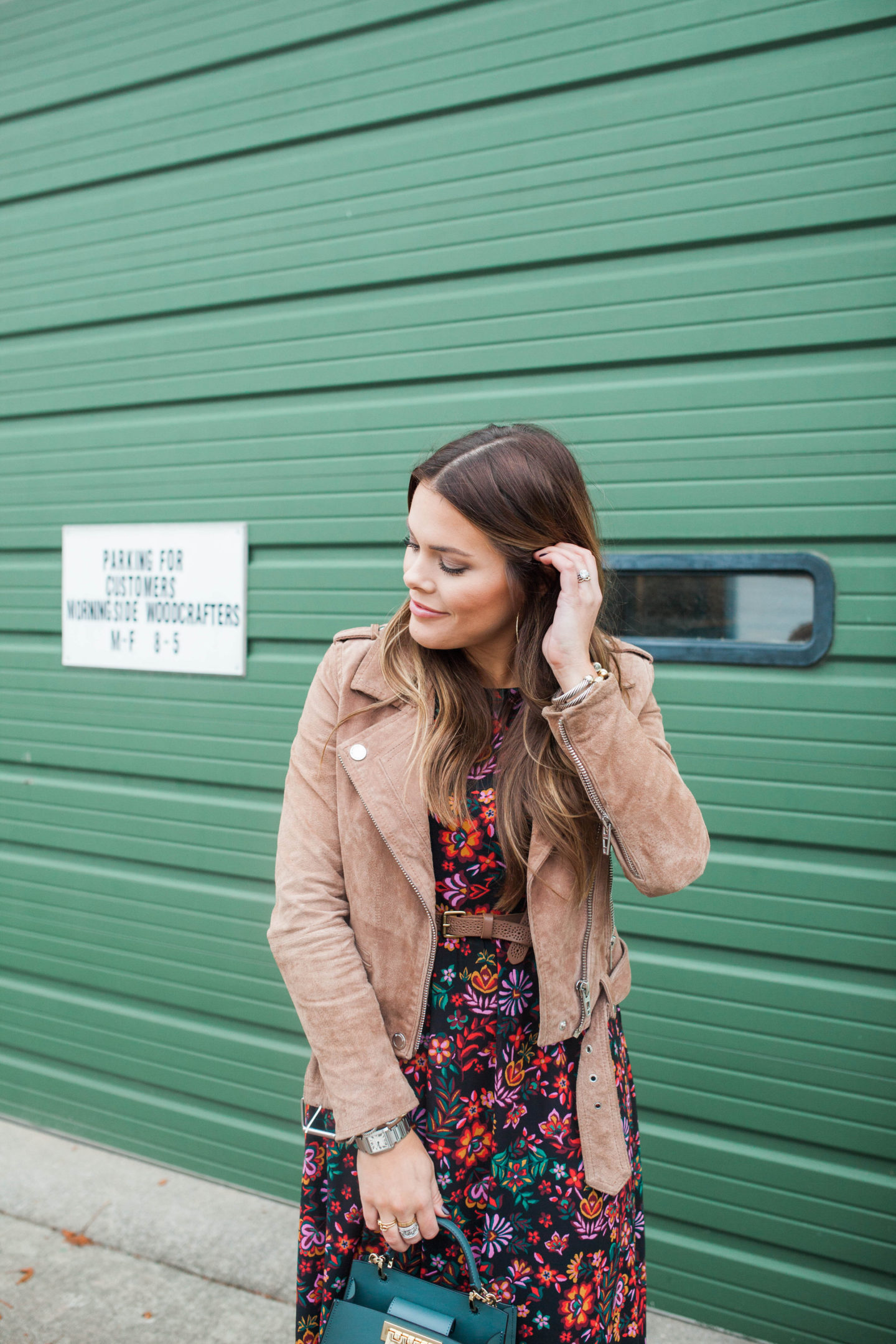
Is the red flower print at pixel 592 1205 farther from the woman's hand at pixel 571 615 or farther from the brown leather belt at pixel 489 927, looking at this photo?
the woman's hand at pixel 571 615

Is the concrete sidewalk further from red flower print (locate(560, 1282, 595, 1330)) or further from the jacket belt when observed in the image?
the jacket belt

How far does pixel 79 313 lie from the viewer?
3.33 meters

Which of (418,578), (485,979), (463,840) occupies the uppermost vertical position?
(418,578)

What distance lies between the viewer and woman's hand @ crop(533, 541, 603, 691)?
1452 mm

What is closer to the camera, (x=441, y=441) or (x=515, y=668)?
(x=515, y=668)

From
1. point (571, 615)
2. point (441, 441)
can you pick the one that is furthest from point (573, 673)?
point (441, 441)

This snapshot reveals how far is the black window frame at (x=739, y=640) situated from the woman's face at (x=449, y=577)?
2.56 ft

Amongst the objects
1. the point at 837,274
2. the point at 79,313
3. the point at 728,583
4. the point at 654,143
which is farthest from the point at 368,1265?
the point at 79,313

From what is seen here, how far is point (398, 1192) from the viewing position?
147cm

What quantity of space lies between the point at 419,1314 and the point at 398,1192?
Answer: 6.7 inches

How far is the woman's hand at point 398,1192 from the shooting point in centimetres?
147

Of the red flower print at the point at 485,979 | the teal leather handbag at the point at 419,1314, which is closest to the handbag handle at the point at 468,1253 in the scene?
the teal leather handbag at the point at 419,1314

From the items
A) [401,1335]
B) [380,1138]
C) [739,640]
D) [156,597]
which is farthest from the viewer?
[156,597]

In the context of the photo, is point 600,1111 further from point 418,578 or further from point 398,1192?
point 418,578
